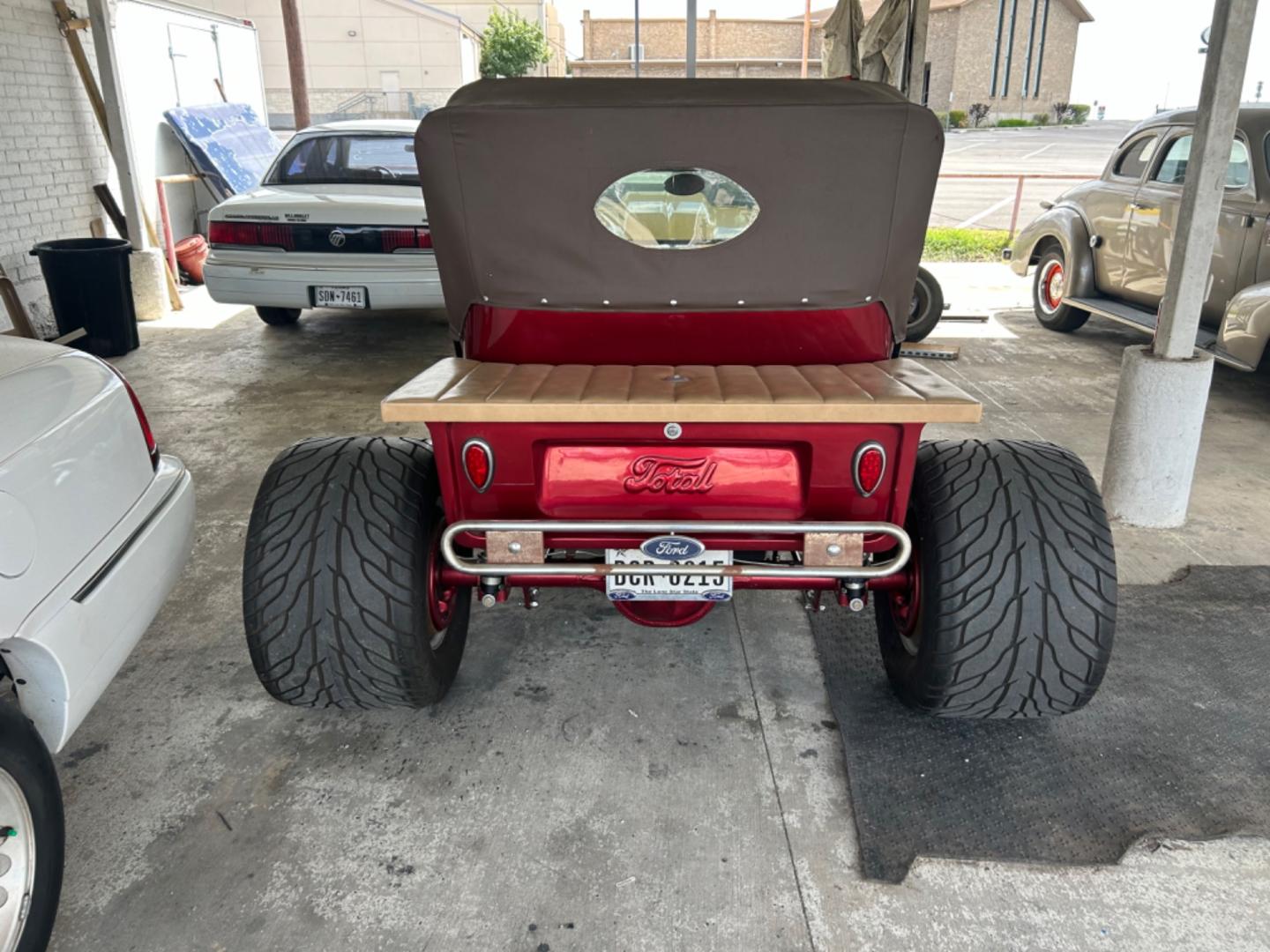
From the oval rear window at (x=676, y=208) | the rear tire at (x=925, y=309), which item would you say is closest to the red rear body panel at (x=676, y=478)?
the oval rear window at (x=676, y=208)

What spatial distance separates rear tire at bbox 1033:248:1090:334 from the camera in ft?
27.5

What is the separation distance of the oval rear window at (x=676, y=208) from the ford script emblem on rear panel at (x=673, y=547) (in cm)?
88

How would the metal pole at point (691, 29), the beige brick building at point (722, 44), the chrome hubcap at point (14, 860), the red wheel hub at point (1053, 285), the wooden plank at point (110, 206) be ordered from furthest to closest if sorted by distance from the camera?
1. the beige brick building at point (722, 44)
2. the wooden plank at point (110, 206)
3. the red wheel hub at point (1053, 285)
4. the metal pole at point (691, 29)
5. the chrome hubcap at point (14, 860)

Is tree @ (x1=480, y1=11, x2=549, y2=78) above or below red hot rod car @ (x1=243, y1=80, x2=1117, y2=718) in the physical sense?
above

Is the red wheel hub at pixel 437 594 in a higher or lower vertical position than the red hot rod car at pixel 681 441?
lower

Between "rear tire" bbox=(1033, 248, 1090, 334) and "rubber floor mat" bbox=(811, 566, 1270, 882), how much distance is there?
549cm

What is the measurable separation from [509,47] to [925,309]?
118 ft

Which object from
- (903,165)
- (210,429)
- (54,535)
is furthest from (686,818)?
(210,429)

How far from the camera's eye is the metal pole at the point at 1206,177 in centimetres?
378

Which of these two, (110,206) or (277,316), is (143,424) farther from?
(110,206)

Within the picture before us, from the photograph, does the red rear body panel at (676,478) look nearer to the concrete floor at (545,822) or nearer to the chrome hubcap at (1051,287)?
the concrete floor at (545,822)

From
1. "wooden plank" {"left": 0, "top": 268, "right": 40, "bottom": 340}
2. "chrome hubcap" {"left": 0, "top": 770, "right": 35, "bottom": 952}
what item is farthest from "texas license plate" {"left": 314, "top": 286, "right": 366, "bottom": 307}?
"chrome hubcap" {"left": 0, "top": 770, "right": 35, "bottom": 952}

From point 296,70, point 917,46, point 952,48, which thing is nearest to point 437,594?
point 917,46

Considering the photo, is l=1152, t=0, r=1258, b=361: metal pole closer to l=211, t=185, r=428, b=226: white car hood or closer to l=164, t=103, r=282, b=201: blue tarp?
l=211, t=185, r=428, b=226: white car hood
